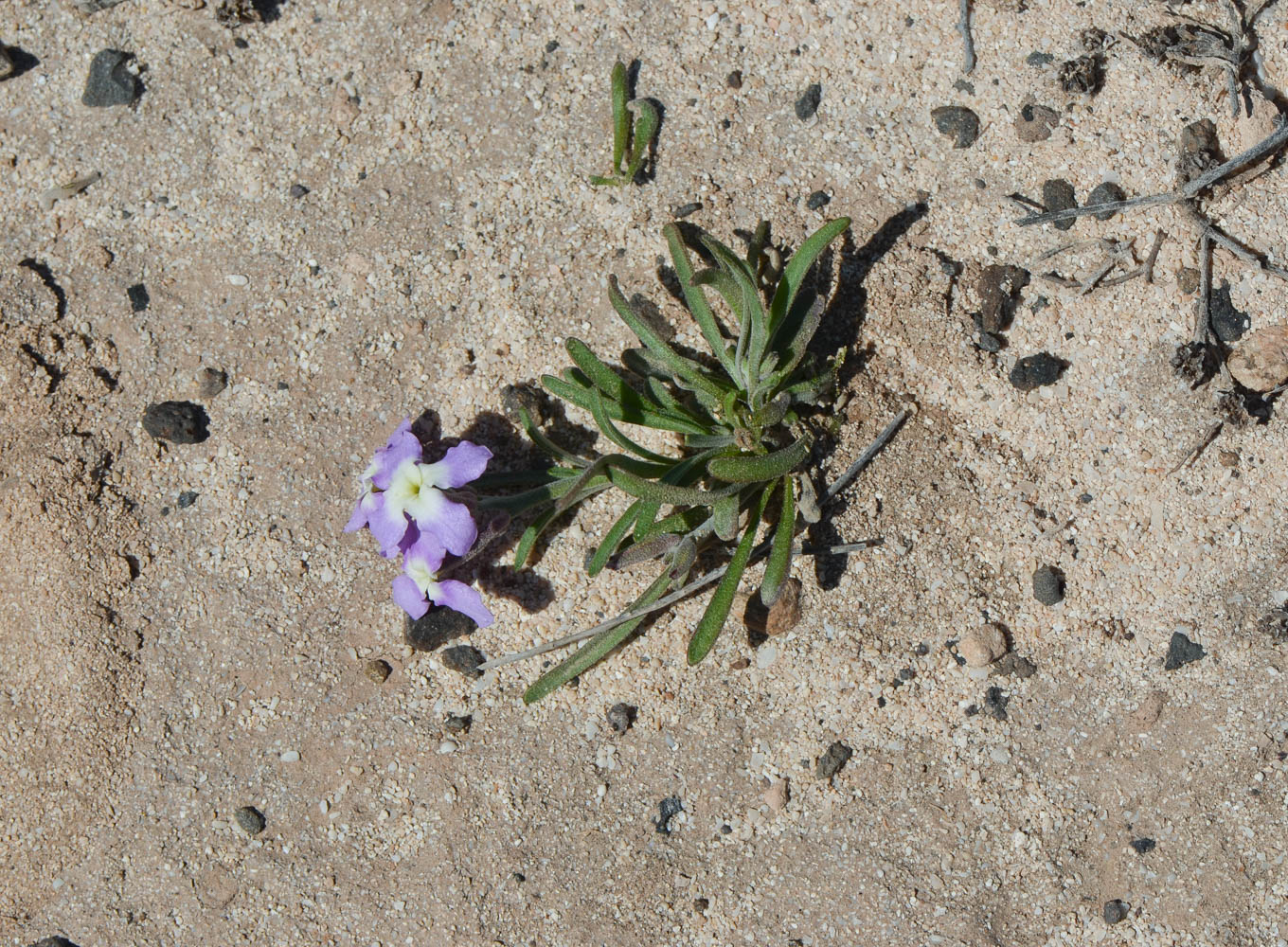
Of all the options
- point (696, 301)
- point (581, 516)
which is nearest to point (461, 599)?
point (581, 516)

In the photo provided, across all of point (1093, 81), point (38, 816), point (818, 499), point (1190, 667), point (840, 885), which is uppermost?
point (1093, 81)

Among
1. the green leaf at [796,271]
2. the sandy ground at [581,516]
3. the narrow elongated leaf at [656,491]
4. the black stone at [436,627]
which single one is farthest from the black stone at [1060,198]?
the black stone at [436,627]

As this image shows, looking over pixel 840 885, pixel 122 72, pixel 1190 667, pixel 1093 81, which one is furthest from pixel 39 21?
pixel 1190 667

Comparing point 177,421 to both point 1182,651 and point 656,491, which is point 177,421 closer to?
point 656,491

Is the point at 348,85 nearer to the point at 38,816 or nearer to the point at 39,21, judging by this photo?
the point at 39,21

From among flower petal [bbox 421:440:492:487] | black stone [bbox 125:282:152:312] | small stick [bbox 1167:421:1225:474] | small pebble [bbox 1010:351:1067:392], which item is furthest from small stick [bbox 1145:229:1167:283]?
black stone [bbox 125:282:152:312]

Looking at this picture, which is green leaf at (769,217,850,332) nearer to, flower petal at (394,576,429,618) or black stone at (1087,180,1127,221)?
black stone at (1087,180,1127,221)
